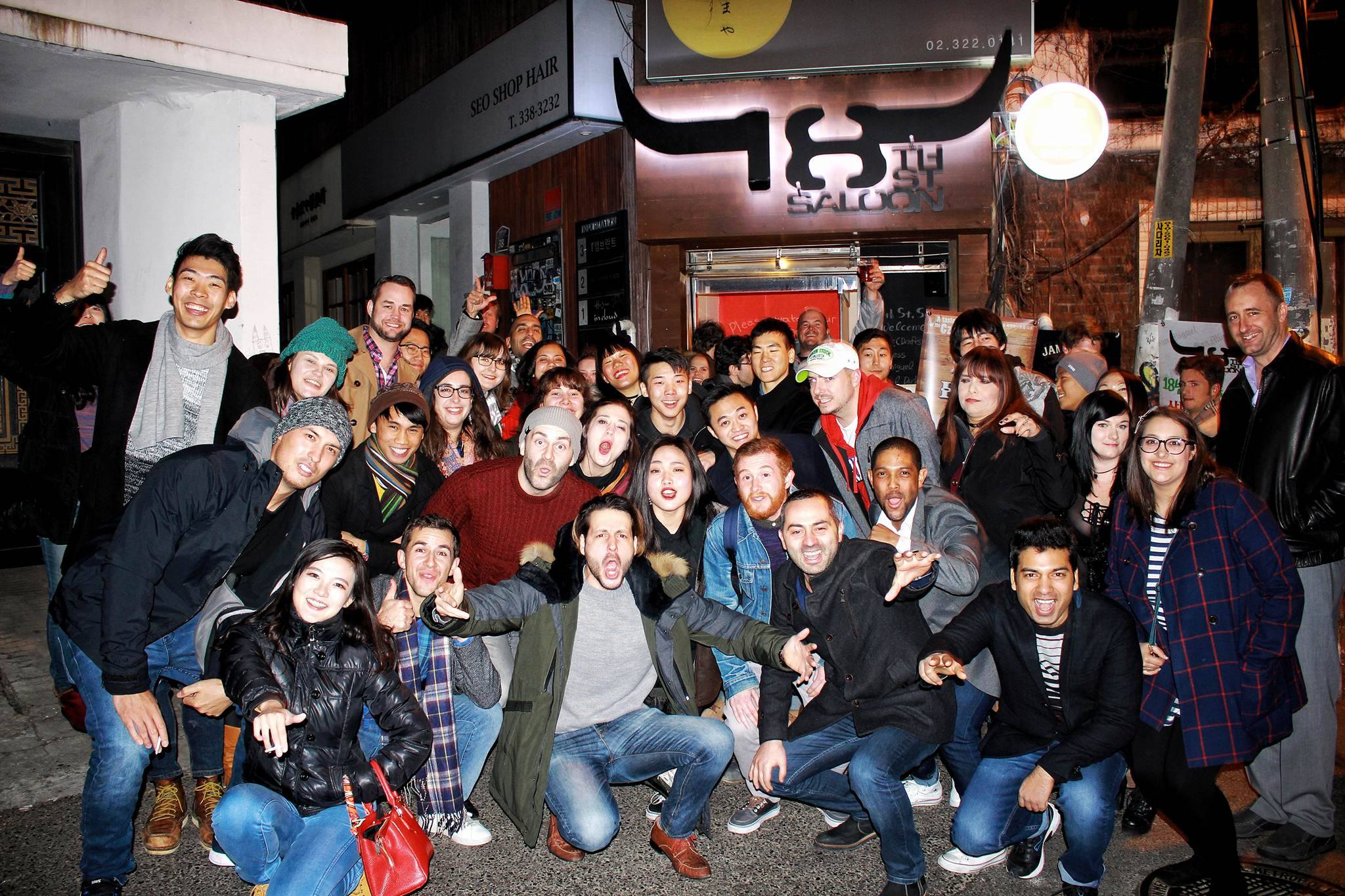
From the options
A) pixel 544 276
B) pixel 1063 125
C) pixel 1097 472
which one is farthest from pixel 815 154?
pixel 1097 472

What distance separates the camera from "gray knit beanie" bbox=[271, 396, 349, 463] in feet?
12.0

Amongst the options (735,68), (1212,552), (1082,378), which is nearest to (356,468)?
(1212,552)

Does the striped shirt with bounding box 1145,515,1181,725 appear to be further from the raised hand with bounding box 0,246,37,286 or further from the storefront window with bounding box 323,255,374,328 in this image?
the storefront window with bounding box 323,255,374,328

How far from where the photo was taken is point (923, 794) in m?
4.25

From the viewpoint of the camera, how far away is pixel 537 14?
34.4 feet

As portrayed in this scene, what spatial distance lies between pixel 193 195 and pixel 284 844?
4.69 meters

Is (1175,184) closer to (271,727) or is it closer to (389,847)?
(389,847)

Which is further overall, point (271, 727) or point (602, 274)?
point (602, 274)

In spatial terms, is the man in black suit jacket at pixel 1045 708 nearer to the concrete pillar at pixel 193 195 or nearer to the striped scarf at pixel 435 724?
the striped scarf at pixel 435 724

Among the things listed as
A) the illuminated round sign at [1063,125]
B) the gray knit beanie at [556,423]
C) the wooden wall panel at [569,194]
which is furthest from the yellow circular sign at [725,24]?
the gray knit beanie at [556,423]

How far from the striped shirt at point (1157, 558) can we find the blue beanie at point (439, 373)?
349 cm

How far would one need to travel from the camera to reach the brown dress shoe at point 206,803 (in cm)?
386

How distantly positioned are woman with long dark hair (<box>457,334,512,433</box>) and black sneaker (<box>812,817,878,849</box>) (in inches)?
119

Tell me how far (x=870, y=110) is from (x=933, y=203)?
117 centimetres
